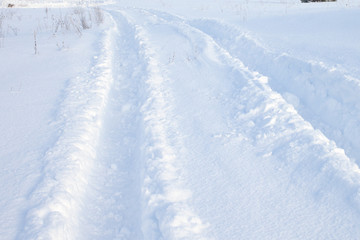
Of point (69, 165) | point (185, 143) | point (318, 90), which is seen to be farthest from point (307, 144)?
point (69, 165)

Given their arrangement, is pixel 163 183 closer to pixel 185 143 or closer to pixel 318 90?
pixel 185 143

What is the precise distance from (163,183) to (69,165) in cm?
94

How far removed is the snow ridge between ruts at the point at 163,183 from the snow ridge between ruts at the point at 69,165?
1.88ft

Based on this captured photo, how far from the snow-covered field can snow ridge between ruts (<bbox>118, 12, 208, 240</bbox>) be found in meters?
0.01

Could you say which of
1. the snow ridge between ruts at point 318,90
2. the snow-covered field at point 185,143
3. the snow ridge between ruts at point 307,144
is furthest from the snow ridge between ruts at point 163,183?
the snow ridge between ruts at point 318,90

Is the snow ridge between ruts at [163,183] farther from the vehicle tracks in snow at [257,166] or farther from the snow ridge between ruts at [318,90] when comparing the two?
the snow ridge between ruts at [318,90]

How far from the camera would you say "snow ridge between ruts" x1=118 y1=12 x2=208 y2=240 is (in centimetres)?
200

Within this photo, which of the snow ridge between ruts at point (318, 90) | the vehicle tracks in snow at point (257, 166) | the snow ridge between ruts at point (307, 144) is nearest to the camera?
the vehicle tracks in snow at point (257, 166)

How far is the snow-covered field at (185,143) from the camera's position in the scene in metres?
2.07

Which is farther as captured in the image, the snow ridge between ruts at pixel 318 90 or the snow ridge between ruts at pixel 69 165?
the snow ridge between ruts at pixel 318 90

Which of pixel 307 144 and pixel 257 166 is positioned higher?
pixel 307 144

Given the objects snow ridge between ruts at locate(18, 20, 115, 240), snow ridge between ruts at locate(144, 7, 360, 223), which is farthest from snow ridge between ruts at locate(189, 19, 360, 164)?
snow ridge between ruts at locate(18, 20, 115, 240)

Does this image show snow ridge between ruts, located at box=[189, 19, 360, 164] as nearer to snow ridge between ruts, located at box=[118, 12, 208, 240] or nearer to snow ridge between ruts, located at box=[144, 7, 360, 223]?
snow ridge between ruts, located at box=[144, 7, 360, 223]

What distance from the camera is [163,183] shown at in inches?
94.5
